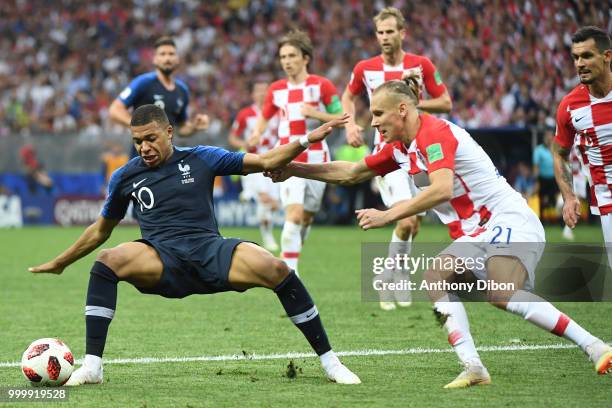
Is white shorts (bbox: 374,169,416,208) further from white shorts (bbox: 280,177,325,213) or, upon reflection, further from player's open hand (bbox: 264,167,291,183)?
player's open hand (bbox: 264,167,291,183)

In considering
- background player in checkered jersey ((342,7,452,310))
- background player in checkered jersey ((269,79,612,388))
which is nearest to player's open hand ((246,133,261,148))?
background player in checkered jersey ((342,7,452,310))

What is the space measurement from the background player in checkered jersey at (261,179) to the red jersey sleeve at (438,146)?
1010 cm

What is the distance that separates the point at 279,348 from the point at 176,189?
1.75 m

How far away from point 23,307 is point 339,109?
12.9 ft

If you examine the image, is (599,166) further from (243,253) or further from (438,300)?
(243,253)

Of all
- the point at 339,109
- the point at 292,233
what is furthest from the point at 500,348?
the point at 339,109

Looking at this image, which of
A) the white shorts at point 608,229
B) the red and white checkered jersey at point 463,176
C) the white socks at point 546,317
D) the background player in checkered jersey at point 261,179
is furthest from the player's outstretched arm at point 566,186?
the background player in checkered jersey at point 261,179

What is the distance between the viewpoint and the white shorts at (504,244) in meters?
6.17

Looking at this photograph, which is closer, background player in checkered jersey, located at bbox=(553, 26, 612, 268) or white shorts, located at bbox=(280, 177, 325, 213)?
background player in checkered jersey, located at bbox=(553, 26, 612, 268)

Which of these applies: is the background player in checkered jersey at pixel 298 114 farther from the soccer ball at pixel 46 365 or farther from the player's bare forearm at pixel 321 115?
the soccer ball at pixel 46 365

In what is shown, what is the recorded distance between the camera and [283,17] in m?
27.4

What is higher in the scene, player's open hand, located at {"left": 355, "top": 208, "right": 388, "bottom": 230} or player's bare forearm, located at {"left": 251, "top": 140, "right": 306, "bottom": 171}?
player's bare forearm, located at {"left": 251, "top": 140, "right": 306, "bottom": 171}

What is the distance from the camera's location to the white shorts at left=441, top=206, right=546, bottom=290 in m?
6.17

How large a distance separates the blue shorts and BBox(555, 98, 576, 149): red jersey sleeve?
2660 mm
